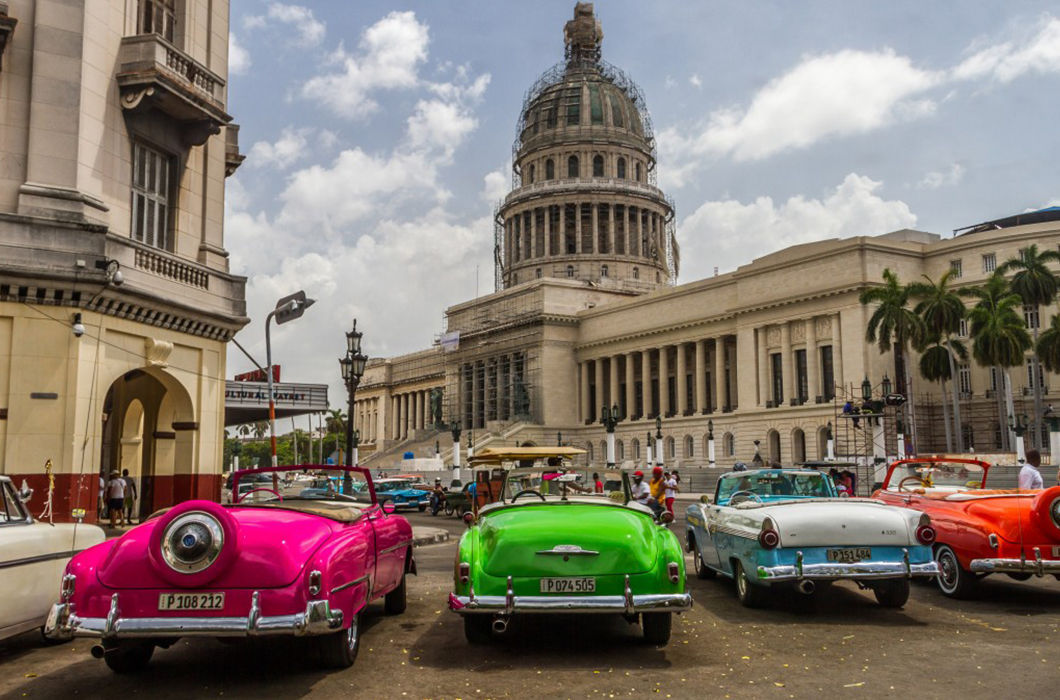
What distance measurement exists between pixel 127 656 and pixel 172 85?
13545mm

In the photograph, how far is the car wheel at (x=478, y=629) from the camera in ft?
26.9

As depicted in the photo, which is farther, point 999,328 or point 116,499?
point 999,328

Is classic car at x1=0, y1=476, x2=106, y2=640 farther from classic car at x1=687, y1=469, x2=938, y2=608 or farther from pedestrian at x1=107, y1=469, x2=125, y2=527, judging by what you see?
pedestrian at x1=107, y1=469, x2=125, y2=527

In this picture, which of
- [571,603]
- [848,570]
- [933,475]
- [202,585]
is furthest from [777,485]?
[202,585]

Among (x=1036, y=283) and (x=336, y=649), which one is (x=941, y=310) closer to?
(x=1036, y=283)

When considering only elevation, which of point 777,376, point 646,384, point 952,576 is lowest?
point 952,576

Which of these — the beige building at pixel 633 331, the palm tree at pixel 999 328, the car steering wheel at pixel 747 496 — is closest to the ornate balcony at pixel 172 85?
the car steering wheel at pixel 747 496

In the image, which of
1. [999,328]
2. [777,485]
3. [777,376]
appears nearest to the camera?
[777,485]

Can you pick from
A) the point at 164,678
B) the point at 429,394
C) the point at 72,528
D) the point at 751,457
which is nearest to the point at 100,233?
the point at 72,528

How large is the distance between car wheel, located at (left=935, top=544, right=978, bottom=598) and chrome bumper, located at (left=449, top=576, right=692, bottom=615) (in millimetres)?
4504

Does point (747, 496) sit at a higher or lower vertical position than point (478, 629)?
higher

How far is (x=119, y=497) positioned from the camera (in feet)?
61.6

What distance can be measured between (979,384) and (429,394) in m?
60.6

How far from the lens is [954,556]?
35.4 ft
